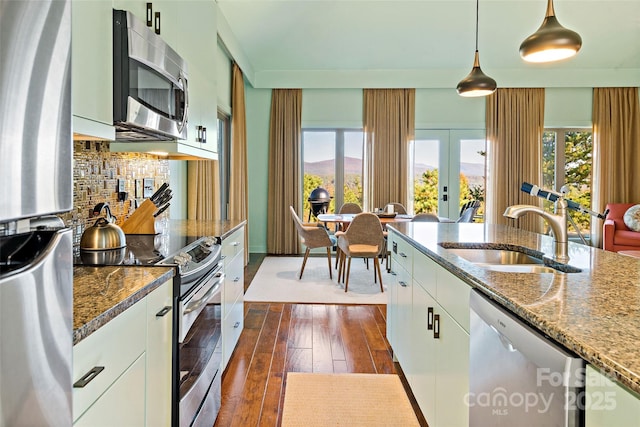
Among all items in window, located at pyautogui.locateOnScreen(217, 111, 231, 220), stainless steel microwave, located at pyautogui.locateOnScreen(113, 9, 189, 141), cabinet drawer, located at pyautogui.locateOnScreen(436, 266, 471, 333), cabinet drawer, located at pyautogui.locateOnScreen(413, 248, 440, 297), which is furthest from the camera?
window, located at pyautogui.locateOnScreen(217, 111, 231, 220)

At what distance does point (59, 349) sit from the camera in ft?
2.06

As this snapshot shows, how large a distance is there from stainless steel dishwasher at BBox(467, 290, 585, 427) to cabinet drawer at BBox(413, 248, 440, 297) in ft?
1.53

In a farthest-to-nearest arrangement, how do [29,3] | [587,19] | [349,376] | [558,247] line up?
[587,19], [349,376], [558,247], [29,3]

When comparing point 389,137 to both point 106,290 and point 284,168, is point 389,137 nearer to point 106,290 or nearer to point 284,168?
point 284,168

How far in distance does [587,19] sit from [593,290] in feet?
18.1

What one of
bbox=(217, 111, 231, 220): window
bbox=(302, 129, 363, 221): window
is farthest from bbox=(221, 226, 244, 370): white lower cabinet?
bbox=(302, 129, 363, 221): window

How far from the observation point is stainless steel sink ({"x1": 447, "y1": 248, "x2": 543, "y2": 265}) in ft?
6.43

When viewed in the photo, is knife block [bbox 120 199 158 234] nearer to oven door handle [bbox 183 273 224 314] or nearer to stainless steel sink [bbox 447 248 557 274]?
oven door handle [bbox 183 273 224 314]

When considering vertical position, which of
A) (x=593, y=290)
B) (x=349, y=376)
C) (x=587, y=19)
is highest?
(x=587, y=19)

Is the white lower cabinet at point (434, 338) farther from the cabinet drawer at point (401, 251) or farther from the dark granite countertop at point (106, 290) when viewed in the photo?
the dark granite countertop at point (106, 290)

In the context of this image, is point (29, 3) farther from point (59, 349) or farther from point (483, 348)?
point (483, 348)

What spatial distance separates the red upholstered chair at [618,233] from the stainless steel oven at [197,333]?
6.24 m

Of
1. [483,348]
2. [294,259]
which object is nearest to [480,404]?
[483,348]

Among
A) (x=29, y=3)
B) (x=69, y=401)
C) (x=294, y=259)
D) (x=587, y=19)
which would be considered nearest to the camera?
(x=29, y=3)
